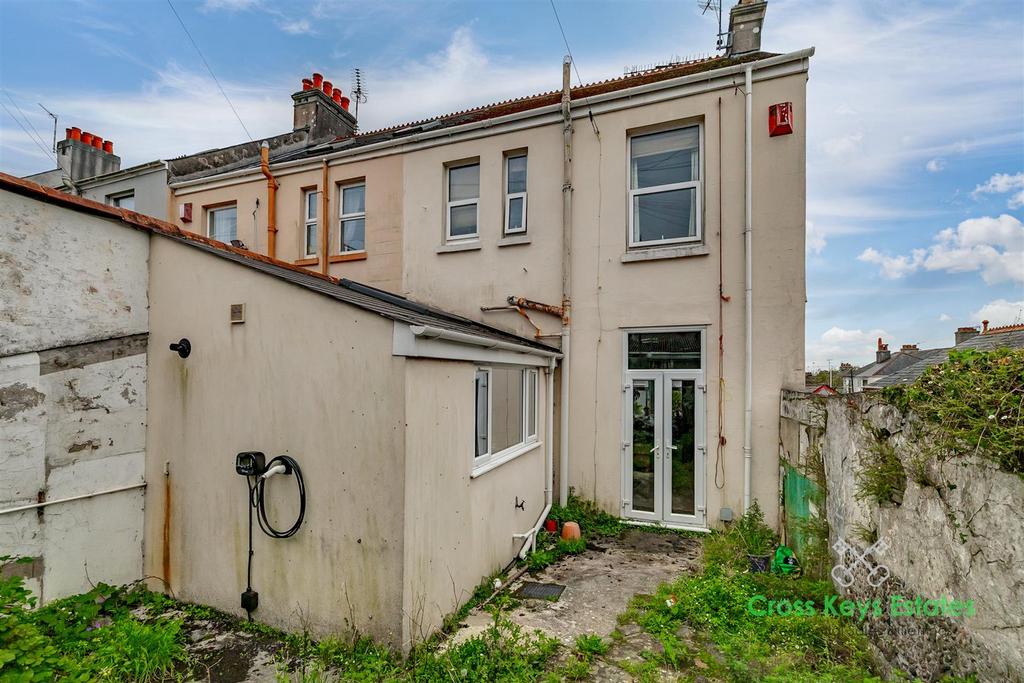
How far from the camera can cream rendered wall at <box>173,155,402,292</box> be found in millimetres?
8953

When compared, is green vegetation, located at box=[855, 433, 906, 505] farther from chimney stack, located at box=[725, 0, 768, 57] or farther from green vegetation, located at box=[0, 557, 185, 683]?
chimney stack, located at box=[725, 0, 768, 57]

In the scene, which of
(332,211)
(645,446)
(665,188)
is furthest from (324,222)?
(645,446)

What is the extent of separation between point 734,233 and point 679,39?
5317 millimetres

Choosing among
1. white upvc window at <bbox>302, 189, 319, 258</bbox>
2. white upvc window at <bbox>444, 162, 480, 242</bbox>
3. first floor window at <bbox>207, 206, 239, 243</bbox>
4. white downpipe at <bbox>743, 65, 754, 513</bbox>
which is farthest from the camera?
first floor window at <bbox>207, 206, 239, 243</bbox>

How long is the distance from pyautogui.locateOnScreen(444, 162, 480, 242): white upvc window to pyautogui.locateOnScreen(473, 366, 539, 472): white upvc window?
3.42 metres

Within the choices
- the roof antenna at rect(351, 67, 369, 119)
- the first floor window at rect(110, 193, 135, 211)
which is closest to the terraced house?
the roof antenna at rect(351, 67, 369, 119)

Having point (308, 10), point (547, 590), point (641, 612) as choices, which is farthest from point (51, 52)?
point (641, 612)

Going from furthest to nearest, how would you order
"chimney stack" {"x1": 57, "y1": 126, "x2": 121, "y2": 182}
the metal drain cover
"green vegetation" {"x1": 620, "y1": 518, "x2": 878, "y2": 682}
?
"chimney stack" {"x1": 57, "y1": 126, "x2": 121, "y2": 182} → the metal drain cover → "green vegetation" {"x1": 620, "y1": 518, "x2": 878, "y2": 682}

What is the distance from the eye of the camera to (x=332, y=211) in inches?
376

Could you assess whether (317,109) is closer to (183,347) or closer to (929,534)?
(183,347)

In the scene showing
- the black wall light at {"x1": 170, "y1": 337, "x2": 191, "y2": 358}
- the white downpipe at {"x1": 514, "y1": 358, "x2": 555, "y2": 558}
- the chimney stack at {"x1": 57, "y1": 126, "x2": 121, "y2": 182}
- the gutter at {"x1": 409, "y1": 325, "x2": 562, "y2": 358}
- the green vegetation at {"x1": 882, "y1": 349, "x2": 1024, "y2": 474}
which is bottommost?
the white downpipe at {"x1": 514, "y1": 358, "x2": 555, "y2": 558}

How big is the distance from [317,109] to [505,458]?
34.9 ft

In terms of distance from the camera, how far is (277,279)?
4.06 metres

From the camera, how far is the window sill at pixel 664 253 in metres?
6.87
